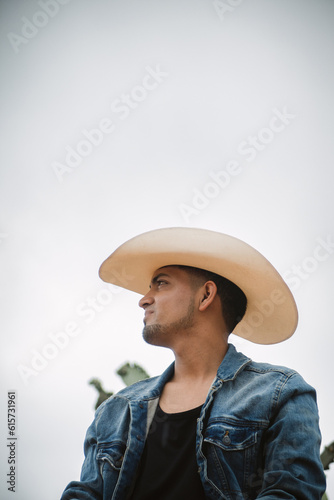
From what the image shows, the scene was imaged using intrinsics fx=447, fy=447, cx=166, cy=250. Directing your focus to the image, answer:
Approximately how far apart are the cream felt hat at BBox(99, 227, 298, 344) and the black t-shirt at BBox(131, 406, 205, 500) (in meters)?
0.72

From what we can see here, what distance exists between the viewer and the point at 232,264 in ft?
7.81

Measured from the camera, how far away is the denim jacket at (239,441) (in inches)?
66.4

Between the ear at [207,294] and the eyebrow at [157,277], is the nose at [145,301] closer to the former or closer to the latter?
the eyebrow at [157,277]

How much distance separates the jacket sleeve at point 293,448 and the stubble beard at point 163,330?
610 mm

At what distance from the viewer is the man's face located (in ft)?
7.58

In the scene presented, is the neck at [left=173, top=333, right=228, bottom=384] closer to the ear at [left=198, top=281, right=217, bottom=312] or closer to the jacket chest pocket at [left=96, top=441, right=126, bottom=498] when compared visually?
the ear at [left=198, top=281, right=217, bottom=312]

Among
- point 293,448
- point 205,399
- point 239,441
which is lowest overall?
point 293,448

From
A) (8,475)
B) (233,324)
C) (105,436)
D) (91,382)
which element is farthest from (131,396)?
(8,475)

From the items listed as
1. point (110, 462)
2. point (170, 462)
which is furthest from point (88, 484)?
point (170, 462)

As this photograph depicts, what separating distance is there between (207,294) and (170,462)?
34.7 inches

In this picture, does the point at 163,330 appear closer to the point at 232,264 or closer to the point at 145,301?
the point at 145,301

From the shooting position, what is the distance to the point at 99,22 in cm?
601

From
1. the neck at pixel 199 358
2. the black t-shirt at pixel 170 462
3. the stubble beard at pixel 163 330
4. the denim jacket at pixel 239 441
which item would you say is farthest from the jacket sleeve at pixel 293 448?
the stubble beard at pixel 163 330

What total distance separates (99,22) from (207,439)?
576 centimetres
